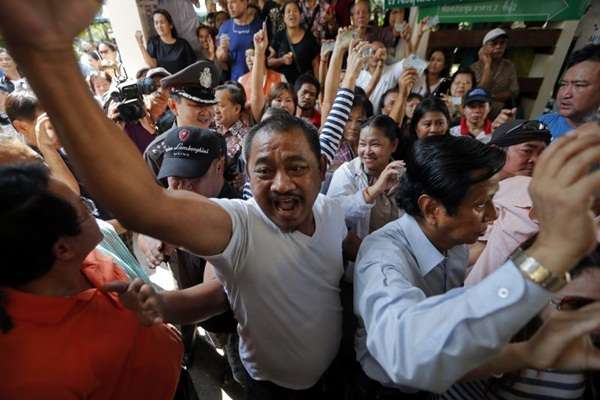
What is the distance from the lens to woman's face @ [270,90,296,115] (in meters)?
2.81

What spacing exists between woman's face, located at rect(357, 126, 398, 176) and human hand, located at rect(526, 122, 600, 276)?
154 centimetres

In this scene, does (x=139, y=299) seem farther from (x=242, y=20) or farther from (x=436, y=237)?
(x=242, y=20)

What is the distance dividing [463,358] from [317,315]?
0.62 metres

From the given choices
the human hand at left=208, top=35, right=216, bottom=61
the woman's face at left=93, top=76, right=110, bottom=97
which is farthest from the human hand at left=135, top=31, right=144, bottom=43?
the human hand at left=208, top=35, right=216, bottom=61

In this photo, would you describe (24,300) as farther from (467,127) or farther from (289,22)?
(289,22)

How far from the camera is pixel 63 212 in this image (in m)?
0.90

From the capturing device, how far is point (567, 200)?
0.58m

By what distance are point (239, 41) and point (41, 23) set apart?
4037 mm

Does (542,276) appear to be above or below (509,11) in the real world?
below

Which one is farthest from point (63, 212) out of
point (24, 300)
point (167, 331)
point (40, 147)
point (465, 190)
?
point (40, 147)

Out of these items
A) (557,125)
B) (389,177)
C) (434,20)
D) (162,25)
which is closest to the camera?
(389,177)

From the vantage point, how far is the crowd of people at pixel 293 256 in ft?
1.95

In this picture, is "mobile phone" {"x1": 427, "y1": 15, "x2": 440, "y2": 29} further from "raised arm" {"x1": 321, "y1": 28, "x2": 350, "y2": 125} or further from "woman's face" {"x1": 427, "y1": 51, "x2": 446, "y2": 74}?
"raised arm" {"x1": 321, "y1": 28, "x2": 350, "y2": 125}

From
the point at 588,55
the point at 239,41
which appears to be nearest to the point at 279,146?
the point at 588,55
